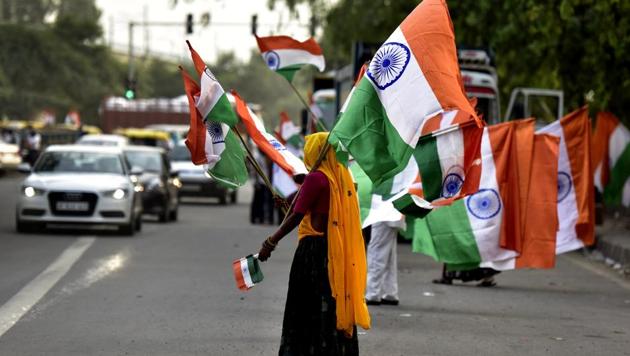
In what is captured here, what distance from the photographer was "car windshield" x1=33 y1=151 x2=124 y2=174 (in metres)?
23.3

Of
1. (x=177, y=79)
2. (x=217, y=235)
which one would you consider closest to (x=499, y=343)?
(x=217, y=235)

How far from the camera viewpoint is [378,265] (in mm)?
13289

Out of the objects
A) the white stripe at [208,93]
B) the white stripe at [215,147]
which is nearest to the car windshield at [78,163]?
the white stripe at [215,147]

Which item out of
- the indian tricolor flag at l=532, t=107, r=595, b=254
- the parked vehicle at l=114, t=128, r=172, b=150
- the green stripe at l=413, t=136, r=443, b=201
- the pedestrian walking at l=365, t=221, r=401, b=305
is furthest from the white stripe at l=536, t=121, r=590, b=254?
the parked vehicle at l=114, t=128, r=172, b=150

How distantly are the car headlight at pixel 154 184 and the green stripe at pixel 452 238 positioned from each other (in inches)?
502

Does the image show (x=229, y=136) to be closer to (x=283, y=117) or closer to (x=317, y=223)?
(x=317, y=223)

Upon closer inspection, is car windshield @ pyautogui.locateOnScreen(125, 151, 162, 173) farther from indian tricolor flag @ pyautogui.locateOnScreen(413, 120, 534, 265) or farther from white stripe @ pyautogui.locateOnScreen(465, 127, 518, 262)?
white stripe @ pyautogui.locateOnScreen(465, 127, 518, 262)

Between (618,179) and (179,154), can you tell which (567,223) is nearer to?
(618,179)

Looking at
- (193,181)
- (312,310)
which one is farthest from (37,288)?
(193,181)

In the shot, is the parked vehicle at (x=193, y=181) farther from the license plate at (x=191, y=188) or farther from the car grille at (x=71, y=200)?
the car grille at (x=71, y=200)

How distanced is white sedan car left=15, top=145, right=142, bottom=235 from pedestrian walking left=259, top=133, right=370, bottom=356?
14148 mm

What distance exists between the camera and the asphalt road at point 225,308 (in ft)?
34.8

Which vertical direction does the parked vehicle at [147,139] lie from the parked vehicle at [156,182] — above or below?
below

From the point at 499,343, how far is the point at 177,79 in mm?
111062
